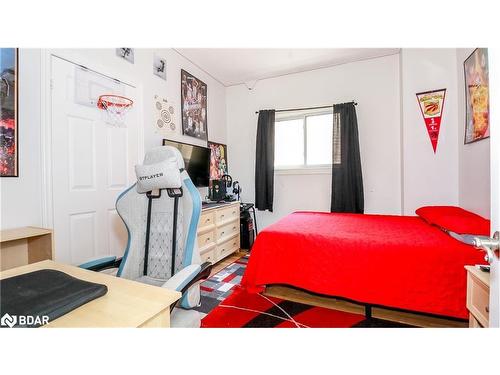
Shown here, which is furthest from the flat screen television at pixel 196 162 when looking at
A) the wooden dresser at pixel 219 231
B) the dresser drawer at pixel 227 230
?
the dresser drawer at pixel 227 230

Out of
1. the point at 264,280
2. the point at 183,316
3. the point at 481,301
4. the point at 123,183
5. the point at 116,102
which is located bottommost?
the point at 264,280

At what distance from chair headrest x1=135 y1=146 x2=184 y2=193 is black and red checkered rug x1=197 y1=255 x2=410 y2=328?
115 cm

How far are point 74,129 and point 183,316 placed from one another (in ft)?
6.03

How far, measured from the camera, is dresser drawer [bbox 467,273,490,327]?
2.82ft

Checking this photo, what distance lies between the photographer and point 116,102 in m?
2.23

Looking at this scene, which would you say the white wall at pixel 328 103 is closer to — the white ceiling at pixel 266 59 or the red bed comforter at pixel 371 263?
the white ceiling at pixel 266 59

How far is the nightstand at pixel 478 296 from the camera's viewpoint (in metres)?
0.86

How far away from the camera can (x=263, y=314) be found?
1.86 m

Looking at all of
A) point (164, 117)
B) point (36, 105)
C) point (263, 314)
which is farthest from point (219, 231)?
point (36, 105)

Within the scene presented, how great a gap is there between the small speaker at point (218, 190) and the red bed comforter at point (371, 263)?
1726 mm

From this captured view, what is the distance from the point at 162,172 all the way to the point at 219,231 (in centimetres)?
190
